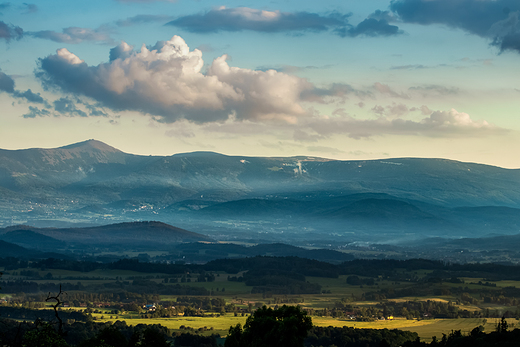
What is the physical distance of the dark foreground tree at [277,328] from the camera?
73562 mm

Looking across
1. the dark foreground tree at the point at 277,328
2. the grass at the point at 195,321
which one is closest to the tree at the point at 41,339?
the dark foreground tree at the point at 277,328

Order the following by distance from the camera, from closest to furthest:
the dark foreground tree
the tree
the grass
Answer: the tree
the dark foreground tree
the grass

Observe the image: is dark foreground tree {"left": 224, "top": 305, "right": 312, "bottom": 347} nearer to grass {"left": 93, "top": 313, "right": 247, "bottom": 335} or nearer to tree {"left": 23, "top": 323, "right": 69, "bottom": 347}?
tree {"left": 23, "top": 323, "right": 69, "bottom": 347}

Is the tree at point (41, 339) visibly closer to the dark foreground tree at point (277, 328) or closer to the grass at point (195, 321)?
the dark foreground tree at point (277, 328)

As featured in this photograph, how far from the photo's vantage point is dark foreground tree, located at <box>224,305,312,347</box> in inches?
2896

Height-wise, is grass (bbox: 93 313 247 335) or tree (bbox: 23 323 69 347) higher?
tree (bbox: 23 323 69 347)

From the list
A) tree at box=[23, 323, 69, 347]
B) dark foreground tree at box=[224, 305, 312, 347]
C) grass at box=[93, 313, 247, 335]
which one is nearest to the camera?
tree at box=[23, 323, 69, 347]

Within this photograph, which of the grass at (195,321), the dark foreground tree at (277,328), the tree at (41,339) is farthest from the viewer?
the grass at (195,321)

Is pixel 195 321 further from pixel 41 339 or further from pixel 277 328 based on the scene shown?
pixel 41 339

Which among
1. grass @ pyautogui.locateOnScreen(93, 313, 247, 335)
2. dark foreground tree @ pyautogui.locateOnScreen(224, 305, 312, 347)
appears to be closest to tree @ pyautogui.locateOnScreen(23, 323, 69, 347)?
dark foreground tree @ pyautogui.locateOnScreen(224, 305, 312, 347)

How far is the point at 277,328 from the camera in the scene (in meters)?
74.1

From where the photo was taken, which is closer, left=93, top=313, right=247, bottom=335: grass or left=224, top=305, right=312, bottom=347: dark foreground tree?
left=224, top=305, right=312, bottom=347: dark foreground tree

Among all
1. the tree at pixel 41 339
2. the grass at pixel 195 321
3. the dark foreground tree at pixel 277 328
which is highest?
the tree at pixel 41 339

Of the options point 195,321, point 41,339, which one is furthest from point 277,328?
point 195,321
